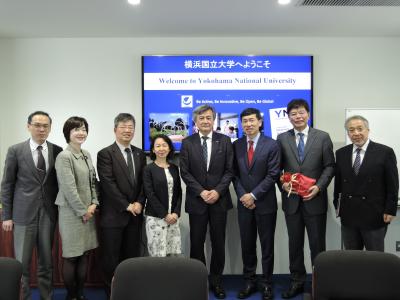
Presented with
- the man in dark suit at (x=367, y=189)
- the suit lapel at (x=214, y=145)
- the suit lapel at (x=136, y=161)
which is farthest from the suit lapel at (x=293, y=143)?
the suit lapel at (x=136, y=161)

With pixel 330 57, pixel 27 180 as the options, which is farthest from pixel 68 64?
pixel 330 57

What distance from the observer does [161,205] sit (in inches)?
110

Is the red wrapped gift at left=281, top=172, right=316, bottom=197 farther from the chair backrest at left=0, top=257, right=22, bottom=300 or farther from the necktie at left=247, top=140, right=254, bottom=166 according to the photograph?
the chair backrest at left=0, top=257, right=22, bottom=300

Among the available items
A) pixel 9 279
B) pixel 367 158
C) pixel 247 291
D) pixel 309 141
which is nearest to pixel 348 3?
pixel 309 141

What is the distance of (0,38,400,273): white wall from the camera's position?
384cm

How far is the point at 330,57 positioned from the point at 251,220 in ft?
6.96

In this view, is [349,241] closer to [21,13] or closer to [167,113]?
[167,113]

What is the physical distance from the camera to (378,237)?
2.65m

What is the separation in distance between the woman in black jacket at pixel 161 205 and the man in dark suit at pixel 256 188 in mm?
600

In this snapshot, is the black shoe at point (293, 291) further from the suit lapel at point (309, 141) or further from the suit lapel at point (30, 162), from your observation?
the suit lapel at point (30, 162)

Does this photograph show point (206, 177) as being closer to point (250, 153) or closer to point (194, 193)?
point (194, 193)

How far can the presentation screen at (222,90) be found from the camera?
12.4ft

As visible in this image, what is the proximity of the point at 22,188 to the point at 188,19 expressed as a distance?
2144 mm

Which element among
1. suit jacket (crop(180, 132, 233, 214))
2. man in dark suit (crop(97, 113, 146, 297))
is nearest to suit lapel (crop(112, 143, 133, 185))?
man in dark suit (crop(97, 113, 146, 297))
